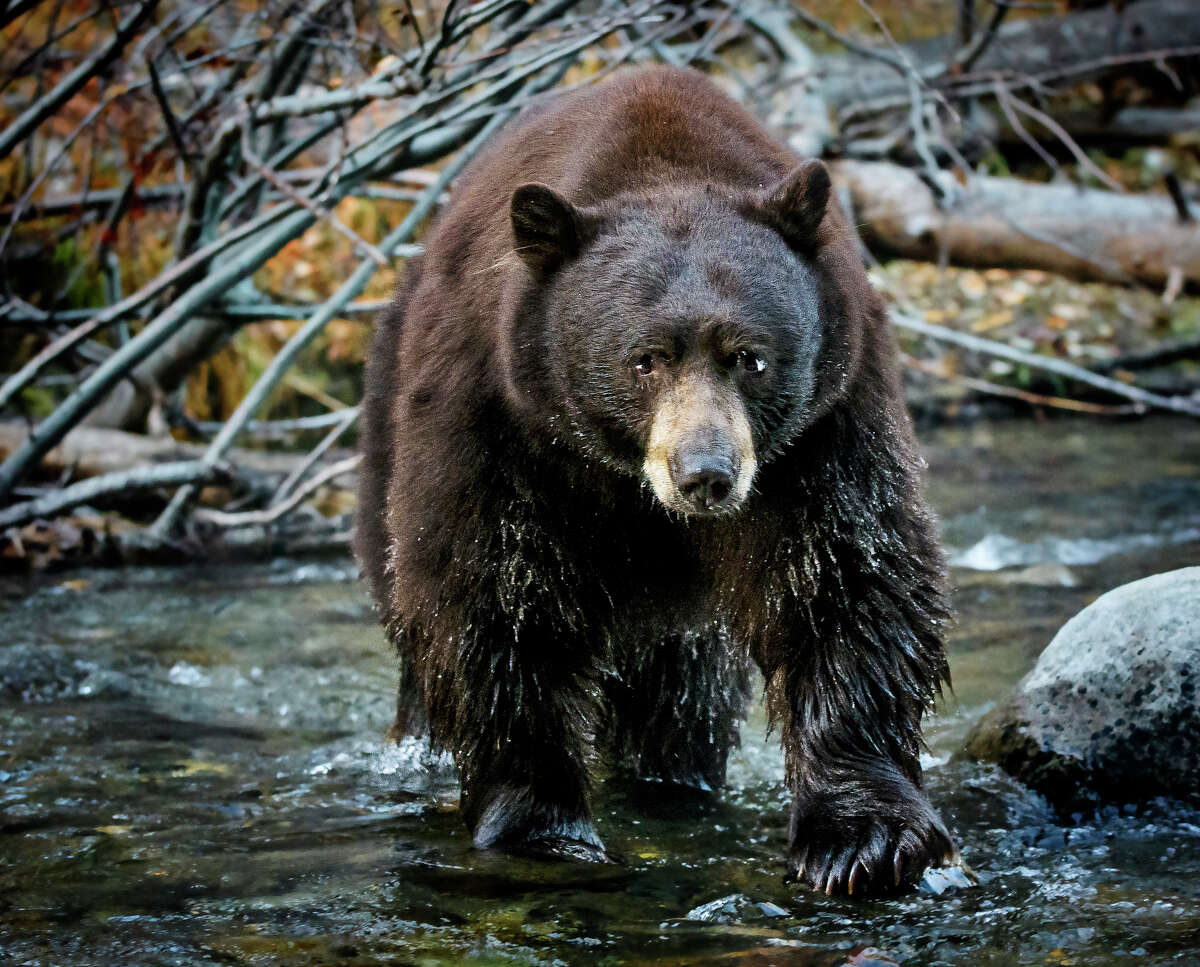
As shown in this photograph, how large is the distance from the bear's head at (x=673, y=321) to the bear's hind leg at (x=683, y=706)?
133 centimetres

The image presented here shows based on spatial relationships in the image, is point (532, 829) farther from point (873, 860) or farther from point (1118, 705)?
point (1118, 705)

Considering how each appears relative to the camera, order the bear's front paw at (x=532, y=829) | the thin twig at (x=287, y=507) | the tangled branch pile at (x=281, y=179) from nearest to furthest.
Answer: the bear's front paw at (x=532, y=829) → the tangled branch pile at (x=281, y=179) → the thin twig at (x=287, y=507)

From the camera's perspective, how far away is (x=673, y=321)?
11.9 ft

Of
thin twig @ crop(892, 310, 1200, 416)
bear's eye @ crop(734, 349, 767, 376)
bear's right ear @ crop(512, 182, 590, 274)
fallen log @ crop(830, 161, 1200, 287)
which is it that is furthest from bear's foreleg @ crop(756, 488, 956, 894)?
fallen log @ crop(830, 161, 1200, 287)

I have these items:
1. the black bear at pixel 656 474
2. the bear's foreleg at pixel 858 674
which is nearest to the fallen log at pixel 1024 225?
the black bear at pixel 656 474

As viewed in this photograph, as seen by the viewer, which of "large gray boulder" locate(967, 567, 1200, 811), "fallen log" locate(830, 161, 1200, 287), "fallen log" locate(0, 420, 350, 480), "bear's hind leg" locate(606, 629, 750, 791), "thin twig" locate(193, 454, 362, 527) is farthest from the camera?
"fallen log" locate(830, 161, 1200, 287)

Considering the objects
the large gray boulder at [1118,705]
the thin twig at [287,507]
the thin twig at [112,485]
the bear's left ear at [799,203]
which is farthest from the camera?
the thin twig at [287,507]

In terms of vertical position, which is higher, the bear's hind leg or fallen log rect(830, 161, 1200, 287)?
fallen log rect(830, 161, 1200, 287)

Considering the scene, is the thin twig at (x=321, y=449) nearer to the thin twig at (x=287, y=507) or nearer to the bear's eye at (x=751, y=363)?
the thin twig at (x=287, y=507)

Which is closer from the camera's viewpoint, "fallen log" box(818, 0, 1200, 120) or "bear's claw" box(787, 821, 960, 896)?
"bear's claw" box(787, 821, 960, 896)

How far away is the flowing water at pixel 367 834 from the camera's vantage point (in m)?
3.22

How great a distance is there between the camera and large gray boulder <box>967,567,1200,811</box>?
427cm

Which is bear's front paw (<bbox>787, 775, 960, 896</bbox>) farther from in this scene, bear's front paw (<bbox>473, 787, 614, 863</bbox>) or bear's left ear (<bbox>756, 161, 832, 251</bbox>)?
bear's left ear (<bbox>756, 161, 832, 251</bbox>)

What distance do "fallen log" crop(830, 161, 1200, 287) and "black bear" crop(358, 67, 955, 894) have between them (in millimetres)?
5654
